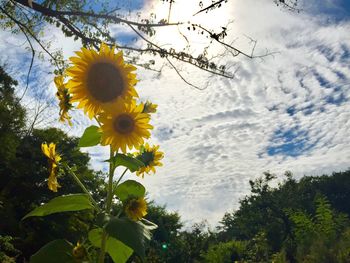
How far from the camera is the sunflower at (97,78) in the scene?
1504 mm

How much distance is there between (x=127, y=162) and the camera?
1.37 m

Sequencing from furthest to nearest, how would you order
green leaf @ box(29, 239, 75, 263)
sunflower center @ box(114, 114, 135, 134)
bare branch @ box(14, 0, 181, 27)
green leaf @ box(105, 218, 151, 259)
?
bare branch @ box(14, 0, 181, 27)
sunflower center @ box(114, 114, 135, 134)
green leaf @ box(29, 239, 75, 263)
green leaf @ box(105, 218, 151, 259)

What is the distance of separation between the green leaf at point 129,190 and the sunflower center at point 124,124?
7.5 inches

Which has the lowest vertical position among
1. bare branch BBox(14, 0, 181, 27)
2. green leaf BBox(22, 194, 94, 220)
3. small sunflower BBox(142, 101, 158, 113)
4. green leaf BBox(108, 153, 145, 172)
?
green leaf BBox(22, 194, 94, 220)

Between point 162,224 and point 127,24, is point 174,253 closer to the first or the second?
point 162,224

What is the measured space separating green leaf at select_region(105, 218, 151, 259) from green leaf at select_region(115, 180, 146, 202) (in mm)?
261

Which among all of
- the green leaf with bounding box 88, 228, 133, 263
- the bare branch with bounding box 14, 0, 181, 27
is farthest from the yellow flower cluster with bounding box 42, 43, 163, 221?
the bare branch with bounding box 14, 0, 181, 27

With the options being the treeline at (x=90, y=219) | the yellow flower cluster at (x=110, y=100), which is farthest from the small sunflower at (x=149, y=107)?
the treeline at (x=90, y=219)

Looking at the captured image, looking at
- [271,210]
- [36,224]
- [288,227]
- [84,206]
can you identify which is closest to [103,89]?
[84,206]

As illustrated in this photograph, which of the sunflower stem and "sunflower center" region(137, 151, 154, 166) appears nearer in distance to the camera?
the sunflower stem

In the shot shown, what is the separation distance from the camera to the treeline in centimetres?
1430

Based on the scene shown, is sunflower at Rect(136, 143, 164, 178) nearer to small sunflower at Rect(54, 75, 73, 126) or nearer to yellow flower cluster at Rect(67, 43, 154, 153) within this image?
yellow flower cluster at Rect(67, 43, 154, 153)

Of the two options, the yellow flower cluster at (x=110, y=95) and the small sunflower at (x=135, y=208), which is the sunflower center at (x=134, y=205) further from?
the yellow flower cluster at (x=110, y=95)

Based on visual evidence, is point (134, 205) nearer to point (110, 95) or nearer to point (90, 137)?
point (90, 137)
